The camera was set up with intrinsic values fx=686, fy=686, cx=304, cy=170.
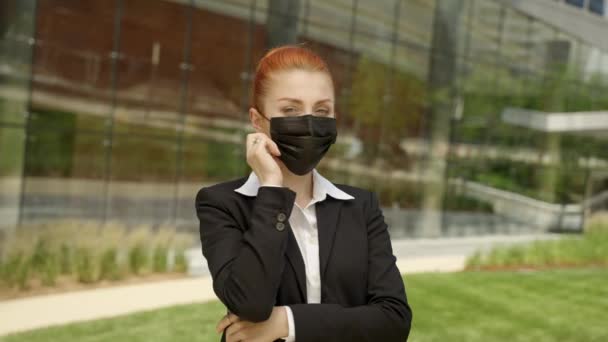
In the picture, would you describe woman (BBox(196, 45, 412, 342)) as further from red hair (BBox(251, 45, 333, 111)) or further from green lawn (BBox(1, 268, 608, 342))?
green lawn (BBox(1, 268, 608, 342))

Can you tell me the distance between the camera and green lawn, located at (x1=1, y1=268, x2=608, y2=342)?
8.08m

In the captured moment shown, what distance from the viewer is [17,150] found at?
12555 millimetres

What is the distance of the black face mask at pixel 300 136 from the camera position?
2105 mm

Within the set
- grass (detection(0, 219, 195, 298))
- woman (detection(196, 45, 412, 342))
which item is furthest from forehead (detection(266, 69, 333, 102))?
grass (detection(0, 219, 195, 298))

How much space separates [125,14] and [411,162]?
9.63 metres

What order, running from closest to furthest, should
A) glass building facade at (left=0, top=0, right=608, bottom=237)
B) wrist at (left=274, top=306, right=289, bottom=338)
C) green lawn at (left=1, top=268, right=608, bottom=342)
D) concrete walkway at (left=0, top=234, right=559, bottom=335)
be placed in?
wrist at (left=274, top=306, right=289, bottom=338) → green lawn at (left=1, top=268, right=608, bottom=342) → concrete walkway at (left=0, top=234, right=559, bottom=335) → glass building facade at (left=0, top=0, right=608, bottom=237)

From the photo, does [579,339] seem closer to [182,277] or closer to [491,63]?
[182,277]

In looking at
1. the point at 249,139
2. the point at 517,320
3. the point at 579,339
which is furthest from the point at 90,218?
the point at 249,139

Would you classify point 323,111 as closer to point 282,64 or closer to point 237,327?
point 282,64

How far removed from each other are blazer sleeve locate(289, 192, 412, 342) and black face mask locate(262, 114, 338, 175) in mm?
333

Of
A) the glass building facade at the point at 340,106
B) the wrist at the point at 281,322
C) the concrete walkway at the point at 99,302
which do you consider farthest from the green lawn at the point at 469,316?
the wrist at the point at 281,322

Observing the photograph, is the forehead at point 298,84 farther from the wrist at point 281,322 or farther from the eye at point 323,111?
the wrist at point 281,322

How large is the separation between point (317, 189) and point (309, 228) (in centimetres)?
14

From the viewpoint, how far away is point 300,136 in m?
2.11
